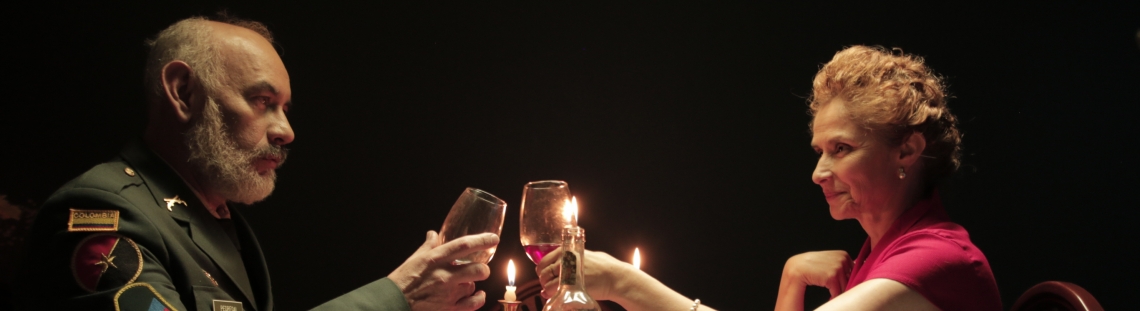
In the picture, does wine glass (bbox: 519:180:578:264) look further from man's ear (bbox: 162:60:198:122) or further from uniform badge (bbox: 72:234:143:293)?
man's ear (bbox: 162:60:198:122)

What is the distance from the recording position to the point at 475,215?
1.46 meters

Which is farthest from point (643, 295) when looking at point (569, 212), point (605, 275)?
point (569, 212)

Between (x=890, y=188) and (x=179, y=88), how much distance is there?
1527mm

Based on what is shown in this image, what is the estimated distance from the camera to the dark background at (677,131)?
2.67 meters

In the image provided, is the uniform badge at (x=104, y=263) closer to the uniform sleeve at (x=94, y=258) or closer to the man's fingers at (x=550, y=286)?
the uniform sleeve at (x=94, y=258)

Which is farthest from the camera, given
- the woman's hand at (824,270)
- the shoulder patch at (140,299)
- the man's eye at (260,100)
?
the woman's hand at (824,270)

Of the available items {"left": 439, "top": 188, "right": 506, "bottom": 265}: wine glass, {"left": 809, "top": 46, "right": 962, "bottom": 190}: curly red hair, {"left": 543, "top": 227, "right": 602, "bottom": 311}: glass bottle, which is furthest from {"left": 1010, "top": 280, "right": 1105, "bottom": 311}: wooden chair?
{"left": 439, "top": 188, "right": 506, "bottom": 265}: wine glass

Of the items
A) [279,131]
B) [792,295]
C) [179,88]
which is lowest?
[792,295]

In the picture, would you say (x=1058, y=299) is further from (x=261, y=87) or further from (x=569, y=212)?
(x=261, y=87)

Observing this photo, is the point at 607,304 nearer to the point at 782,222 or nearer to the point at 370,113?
the point at 782,222

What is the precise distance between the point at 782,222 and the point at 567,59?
0.92 m

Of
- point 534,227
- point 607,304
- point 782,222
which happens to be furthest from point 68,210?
point 782,222

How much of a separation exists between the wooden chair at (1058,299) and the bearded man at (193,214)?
98 centimetres

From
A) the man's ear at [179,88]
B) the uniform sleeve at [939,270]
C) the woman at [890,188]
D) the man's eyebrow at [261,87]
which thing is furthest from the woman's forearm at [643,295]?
the man's ear at [179,88]
